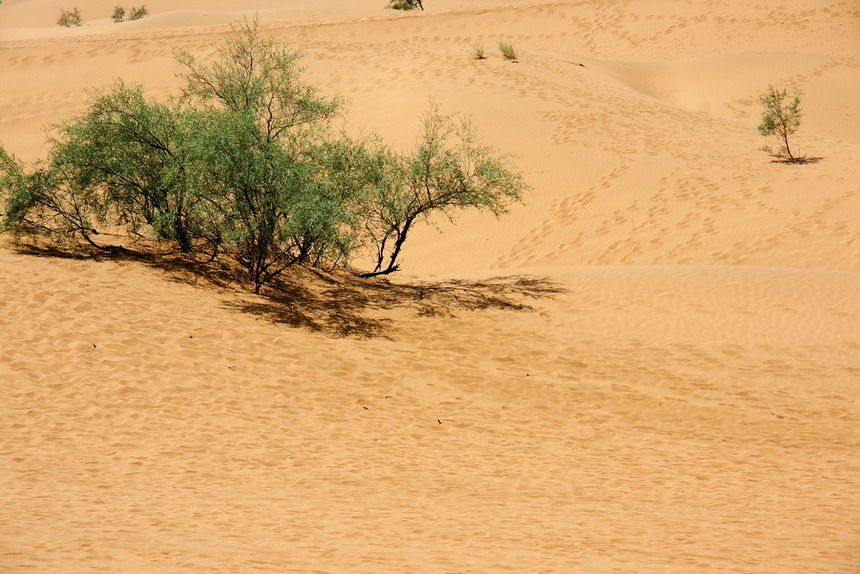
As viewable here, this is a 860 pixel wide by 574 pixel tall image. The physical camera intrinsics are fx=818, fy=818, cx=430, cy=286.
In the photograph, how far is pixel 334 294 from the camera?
1585cm

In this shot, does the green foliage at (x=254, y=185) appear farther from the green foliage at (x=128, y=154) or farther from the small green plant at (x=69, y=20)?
the small green plant at (x=69, y=20)

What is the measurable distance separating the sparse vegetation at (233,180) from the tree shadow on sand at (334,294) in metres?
0.40

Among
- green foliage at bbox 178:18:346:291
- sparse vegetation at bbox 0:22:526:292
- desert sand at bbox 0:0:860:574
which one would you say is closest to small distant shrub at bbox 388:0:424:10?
desert sand at bbox 0:0:860:574

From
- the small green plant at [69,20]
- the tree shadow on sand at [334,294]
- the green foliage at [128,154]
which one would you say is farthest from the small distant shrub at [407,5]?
the green foliage at [128,154]

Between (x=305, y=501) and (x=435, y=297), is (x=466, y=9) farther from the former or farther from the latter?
(x=305, y=501)

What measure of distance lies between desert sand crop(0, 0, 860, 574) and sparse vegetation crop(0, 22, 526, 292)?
103 cm

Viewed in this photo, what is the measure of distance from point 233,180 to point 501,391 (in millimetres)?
5919

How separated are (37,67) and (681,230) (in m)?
33.7

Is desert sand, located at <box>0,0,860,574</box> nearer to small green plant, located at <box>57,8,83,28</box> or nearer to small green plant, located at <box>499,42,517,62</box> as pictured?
small green plant, located at <box>499,42,517,62</box>

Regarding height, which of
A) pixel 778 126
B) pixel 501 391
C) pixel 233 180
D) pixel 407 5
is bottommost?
pixel 501 391

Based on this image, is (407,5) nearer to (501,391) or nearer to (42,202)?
(42,202)

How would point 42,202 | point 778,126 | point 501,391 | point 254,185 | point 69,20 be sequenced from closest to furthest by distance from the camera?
point 501,391 < point 254,185 < point 42,202 < point 778,126 < point 69,20

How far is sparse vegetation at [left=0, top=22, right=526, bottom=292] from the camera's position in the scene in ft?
46.5

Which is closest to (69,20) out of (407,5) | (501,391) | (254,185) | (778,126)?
(407,5)
